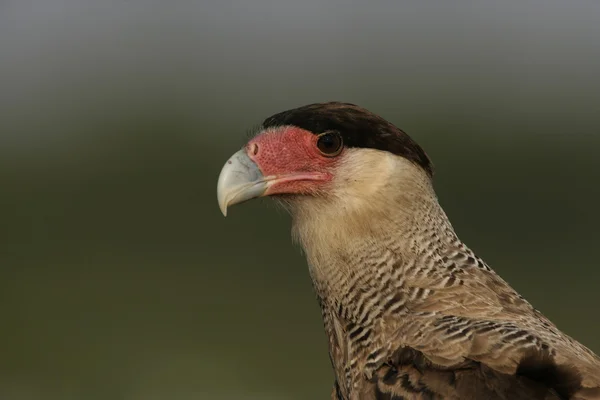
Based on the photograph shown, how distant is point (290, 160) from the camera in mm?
3801

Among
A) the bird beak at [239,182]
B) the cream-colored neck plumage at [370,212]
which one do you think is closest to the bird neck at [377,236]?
the cream-colored neck plumage at [370,212]

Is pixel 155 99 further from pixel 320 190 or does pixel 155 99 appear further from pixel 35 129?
pixel 320 190

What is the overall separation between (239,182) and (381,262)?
1.98 ft

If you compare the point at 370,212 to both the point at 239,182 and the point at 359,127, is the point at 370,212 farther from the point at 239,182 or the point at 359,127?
the point at 239,182

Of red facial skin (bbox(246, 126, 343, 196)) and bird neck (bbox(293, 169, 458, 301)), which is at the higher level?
red facial skin (bbox(246, 126, 343, 196))

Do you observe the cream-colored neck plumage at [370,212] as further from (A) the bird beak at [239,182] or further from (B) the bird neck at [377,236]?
(A) the bird beak at [239,182]

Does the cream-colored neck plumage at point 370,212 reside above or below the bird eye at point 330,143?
below

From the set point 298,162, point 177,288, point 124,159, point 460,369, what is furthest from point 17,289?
point 460,369

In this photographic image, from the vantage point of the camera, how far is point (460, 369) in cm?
314

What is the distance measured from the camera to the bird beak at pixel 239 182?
12.1ft

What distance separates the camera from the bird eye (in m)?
3.73

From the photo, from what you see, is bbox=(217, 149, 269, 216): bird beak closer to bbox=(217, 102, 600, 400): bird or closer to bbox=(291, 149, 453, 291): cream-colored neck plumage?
bbox=(217, 102, 600, 400): bird

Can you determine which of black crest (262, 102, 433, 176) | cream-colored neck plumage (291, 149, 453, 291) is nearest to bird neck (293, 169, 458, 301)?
cream-colored neck plumage (291, 149, 453, 291)

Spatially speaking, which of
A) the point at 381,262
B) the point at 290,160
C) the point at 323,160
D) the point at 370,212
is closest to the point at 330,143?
the point at 323,160
